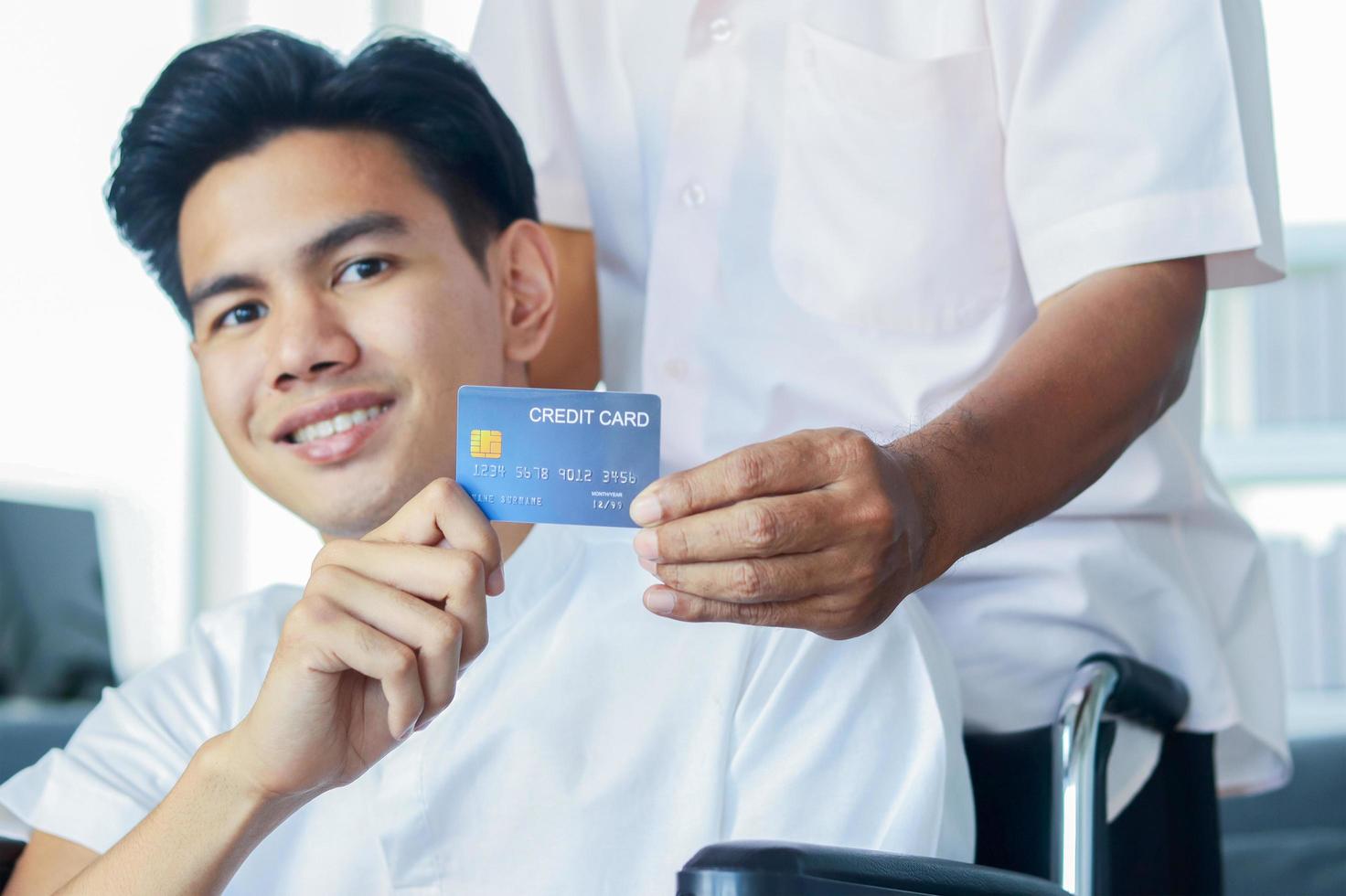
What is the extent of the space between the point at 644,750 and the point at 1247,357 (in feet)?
7.76

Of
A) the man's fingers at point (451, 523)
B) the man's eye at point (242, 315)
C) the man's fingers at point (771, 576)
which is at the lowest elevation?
the man's fingers at point (771, 576)

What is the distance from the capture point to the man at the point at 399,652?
973 millimetres

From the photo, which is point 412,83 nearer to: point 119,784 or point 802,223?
point 802,223

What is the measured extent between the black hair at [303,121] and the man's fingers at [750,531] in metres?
0.69

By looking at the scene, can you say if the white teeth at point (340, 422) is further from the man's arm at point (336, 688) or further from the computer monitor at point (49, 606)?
the computer monitor at point (49, 606)

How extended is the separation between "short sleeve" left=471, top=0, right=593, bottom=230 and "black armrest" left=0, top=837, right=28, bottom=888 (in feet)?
2.91

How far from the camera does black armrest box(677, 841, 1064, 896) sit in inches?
25.4

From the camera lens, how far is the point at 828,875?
66 centimetres

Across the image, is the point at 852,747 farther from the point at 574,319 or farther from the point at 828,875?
the point at 574,319

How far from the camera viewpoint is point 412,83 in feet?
4.73

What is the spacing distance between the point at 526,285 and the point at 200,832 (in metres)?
0.68

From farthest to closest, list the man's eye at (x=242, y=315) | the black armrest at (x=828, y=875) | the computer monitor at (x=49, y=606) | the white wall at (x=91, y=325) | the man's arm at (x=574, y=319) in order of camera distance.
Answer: the white wall at (x=91, y=325) → the computer monitor at (x=49, y=606) → the man's arm at (x=574, y=319) → the man's eye at (x=242, y=315) → the black armrest at (x=828, y=875)

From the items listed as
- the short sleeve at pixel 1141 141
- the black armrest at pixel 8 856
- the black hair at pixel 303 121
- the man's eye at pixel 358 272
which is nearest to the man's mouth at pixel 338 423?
the man's eye at pixel 358 272

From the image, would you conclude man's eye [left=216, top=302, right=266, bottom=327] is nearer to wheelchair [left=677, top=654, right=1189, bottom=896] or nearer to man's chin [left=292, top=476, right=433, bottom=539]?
man's chin [left=292, top=476, right=433, bottom=539]
